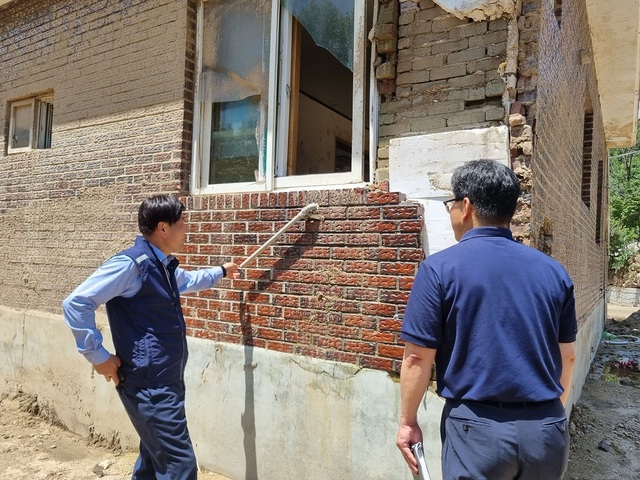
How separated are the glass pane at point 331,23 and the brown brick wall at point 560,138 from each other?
1.19m

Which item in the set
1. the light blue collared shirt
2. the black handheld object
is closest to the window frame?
the light blue collared shirt

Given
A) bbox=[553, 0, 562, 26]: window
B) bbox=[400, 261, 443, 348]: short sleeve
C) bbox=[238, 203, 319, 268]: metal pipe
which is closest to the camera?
bbox=[400, 261, 443, 348]: short sleeve

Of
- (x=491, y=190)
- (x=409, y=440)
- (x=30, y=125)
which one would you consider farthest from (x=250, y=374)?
(x=30, y=125)

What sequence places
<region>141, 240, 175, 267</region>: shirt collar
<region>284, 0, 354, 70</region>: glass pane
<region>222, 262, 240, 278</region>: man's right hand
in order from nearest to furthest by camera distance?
1. <region>141, 240, 175, 267</region>: shirt collar
2. <region>222, 262, 240, 278</region>: man's right hand
3. <region>284, 0, 354, 70</region>: glass pane

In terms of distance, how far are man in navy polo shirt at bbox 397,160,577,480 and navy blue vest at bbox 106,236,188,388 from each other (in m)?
1.34

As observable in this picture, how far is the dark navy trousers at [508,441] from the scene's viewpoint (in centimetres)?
169

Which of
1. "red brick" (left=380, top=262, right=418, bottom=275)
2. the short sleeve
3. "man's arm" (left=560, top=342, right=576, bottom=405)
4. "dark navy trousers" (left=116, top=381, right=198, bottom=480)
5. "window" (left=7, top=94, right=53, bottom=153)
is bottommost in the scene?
"dark navy trousers" (left=116, top=381, right=198, bottom=480)

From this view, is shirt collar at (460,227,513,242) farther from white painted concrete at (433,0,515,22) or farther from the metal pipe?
white painted concrete at (433,0,515,22)

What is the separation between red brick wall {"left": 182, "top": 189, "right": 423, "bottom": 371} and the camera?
305 centimetres

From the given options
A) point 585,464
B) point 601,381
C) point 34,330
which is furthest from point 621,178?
point 34,330

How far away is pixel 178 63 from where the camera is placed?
13.9ft

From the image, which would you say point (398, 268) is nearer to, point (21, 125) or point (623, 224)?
point (21, 125)

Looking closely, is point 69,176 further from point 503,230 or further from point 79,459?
point 503,230

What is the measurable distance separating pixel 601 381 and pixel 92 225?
6716mm
